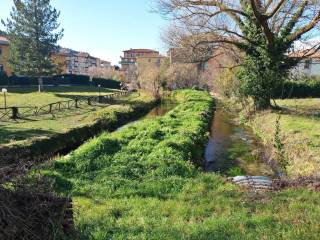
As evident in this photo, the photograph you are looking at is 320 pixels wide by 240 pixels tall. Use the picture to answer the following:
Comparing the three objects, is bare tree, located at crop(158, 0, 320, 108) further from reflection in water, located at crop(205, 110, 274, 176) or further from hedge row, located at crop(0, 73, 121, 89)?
hedge row, located at crop(0, 73, 121, 89)

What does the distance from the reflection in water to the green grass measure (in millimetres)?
1842

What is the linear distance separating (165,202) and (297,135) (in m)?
10.5

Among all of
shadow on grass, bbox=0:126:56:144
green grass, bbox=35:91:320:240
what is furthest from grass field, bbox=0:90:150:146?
green grass, bbox=35:91:320:240

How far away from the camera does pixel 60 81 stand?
6856cm

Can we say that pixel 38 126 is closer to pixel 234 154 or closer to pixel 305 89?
pixel 234 154

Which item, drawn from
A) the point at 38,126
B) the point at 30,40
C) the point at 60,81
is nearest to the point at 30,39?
the point at 30,40

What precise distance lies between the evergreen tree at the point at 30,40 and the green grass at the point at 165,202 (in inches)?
1527

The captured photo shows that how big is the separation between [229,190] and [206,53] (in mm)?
20360

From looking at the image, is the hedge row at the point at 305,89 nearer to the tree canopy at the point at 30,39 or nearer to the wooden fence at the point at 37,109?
the wooden fence at the point at 37,109

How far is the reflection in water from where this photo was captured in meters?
14.0

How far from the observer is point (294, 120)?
21406 mm

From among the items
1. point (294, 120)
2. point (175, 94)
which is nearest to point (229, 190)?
point (294, 120)

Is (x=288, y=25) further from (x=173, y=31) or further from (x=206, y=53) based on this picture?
(x=173, y=31)

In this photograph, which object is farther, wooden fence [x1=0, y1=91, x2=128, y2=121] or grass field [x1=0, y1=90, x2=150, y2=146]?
wooden fence [x1=0, y1=91, x2=128, y2=121]
